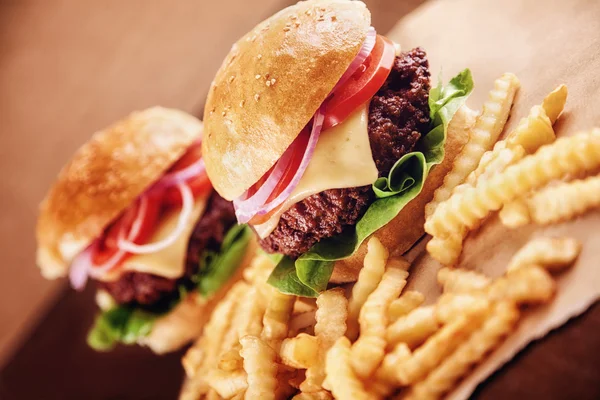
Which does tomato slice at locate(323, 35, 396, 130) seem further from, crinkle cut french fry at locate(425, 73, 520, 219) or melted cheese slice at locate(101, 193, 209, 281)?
melted cheese slice at locate(101, 193, 209, 281)

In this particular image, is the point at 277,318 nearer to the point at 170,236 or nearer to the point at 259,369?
the point at 259,369

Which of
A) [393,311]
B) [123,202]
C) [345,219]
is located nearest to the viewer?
[393,311]

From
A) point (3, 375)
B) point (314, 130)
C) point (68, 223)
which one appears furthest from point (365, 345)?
point (3, 375)

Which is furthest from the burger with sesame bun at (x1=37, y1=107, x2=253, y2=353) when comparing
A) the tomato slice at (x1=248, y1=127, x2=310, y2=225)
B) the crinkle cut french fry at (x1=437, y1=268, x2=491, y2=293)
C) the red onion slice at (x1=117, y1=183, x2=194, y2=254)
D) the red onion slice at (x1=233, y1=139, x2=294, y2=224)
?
the crinkle cut french fry at (x1=437, y1=268, x2=491, y2=293)

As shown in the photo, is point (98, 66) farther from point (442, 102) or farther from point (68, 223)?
point (442, 102)

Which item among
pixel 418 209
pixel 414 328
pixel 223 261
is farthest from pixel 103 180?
pixel 414 328
